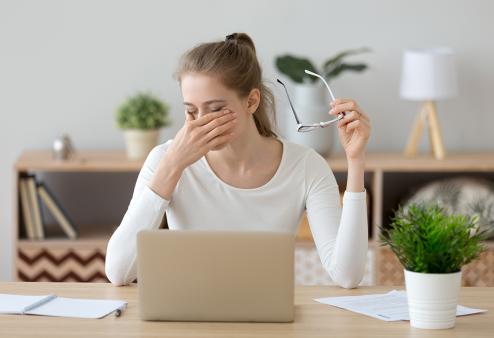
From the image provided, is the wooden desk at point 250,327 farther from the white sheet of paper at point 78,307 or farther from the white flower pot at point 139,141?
the white flower pot at point 139,141

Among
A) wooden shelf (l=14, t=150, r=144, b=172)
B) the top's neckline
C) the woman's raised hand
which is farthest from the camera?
wooden shelf (l=14, t=150, r=144, b=172)

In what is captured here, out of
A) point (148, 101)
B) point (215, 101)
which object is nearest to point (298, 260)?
point (148, 101)

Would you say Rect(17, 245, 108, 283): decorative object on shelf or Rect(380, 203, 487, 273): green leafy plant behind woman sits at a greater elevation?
Rect(380, 203, 487, 273): green leafy plant behind woman

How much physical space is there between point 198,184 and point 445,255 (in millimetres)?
806

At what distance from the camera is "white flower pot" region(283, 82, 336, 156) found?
386cm

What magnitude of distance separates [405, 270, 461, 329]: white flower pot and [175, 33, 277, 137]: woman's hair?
77 cm

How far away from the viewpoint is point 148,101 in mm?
3891

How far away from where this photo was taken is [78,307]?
2057 millimetres

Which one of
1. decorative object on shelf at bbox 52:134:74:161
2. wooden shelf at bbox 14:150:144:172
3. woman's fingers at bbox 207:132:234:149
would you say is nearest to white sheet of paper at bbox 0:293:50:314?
woman's fingers at bbox 207:132:234:149

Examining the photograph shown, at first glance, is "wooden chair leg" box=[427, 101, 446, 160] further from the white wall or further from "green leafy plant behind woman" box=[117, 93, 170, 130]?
"green leafy plant behind woman" box=[117, 93, 170, 130]

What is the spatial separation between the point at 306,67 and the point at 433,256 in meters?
2.10

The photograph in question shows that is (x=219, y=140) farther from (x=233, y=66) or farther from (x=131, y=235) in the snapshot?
(x=131, y=235)

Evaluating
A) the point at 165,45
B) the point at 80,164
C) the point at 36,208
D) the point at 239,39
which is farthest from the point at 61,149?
the point at 239,39

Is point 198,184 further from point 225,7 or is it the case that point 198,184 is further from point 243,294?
point 225,7
